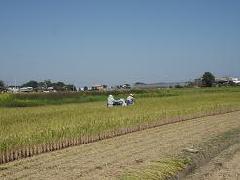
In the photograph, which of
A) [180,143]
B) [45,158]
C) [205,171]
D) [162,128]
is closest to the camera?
[205,171]

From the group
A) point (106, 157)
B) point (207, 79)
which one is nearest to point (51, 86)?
point (207, 79)

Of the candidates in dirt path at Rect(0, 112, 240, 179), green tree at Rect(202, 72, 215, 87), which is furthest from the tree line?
dirt path at Rect(0, 112, 240, 179)

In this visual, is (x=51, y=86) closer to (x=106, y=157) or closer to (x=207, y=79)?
(x=207, y=79)

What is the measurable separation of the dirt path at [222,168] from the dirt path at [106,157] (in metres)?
1.43

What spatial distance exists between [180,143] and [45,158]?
586 centimetres

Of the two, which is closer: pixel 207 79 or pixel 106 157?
pixel 106 157

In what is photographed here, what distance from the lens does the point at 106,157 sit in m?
15.8

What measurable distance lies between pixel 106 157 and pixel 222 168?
372cm

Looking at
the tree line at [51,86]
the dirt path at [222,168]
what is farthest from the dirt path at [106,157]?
the tree line at [51,86]

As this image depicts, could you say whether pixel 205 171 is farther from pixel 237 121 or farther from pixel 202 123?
pixel 237 121

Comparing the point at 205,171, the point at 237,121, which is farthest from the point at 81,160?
the point at 237,121

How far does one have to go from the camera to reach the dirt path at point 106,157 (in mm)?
13078

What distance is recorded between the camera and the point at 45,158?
1602 centimetres

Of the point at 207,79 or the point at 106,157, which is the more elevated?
the point at 207,79
